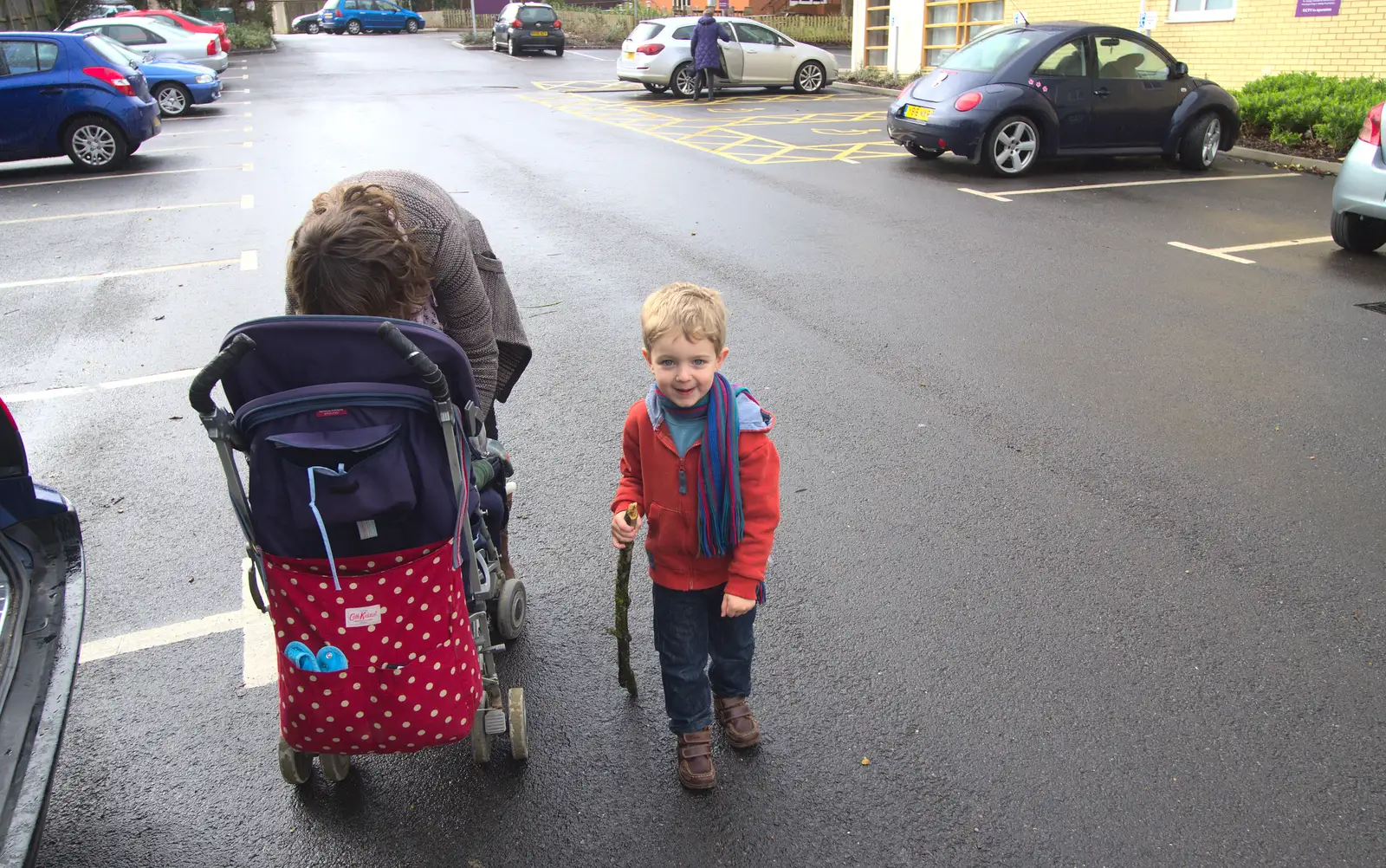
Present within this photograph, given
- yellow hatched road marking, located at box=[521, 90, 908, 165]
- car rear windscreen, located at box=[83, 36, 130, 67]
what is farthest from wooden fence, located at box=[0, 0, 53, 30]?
car rear windscreen, located at box=[83, 36, 130, 67]

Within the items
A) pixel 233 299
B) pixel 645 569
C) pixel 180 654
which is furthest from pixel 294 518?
pixel 233 299

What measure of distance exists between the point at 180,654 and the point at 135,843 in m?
0.89

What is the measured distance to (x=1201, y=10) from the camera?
54.9ft

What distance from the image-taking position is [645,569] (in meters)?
3.93

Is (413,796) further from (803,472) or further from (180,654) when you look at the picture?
(803,472)

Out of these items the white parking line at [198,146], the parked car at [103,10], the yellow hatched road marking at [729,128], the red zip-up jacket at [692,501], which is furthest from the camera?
the parked car at [103,10]

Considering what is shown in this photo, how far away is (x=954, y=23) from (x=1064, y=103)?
11.6m

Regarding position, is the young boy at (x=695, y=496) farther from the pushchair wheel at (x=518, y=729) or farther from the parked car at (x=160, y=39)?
the parked car at (x=160, y=39)

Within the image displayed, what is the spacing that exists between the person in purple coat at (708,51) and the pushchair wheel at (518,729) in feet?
65.4

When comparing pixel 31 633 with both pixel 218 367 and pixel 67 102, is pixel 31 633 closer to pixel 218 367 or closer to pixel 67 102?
pixel 218 367

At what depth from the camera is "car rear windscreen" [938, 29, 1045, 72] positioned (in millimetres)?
12008

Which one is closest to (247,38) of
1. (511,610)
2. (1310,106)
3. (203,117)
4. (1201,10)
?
(203,117)

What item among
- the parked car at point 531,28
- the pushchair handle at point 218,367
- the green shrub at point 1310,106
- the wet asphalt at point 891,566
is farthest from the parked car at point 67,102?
the parked car at point 531,28

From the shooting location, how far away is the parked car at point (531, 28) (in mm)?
34500
